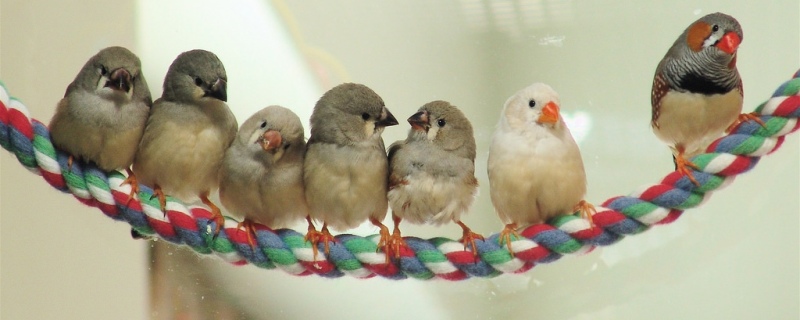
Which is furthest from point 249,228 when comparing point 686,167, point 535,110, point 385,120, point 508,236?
point 686,167

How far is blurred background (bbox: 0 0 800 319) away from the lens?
2193 millimetres

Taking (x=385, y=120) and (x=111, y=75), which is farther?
(x=385, y=120)

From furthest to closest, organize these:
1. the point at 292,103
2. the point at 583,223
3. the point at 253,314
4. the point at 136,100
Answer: the point at 292,103 < the point at 253,314 < the point at 136,100 < the point at 583,223

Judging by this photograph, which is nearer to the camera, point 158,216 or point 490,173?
point 158,216

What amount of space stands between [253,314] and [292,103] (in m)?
0.65

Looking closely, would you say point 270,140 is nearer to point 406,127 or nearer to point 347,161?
point 347,161

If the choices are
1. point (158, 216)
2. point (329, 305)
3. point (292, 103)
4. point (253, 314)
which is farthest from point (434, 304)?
point (158, 216)

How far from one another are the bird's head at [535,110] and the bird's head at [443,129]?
10 cm

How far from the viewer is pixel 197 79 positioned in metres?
1.67

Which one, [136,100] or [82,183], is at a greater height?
[136,100]

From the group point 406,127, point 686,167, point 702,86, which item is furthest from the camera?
point 406,127

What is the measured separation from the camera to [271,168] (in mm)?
1687

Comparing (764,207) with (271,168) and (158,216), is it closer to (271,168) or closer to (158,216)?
(271,168)

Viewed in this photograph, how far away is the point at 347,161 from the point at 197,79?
360mm
